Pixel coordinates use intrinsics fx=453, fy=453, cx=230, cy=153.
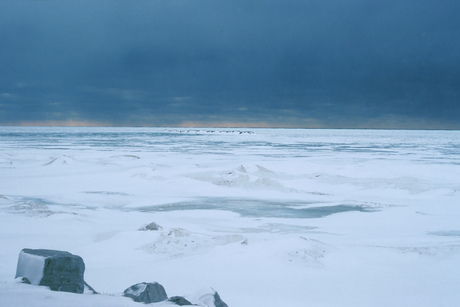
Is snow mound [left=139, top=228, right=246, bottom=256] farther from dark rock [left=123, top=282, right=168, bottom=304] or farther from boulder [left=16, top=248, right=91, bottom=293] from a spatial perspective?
boulder [left=16, top=248, right=91, bottom=293]

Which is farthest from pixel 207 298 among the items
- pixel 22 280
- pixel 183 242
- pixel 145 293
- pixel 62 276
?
pixel 183 242

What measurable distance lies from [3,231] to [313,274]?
5.77 metres

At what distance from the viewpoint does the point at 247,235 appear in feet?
27.6

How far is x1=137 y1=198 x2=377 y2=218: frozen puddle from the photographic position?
35.0 ft

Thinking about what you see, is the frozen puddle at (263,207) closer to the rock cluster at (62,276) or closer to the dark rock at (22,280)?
the rock cluster at (62,276)

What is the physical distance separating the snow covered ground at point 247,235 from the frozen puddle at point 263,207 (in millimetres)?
27

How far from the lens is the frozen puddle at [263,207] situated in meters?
10.7

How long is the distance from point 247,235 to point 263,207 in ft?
10.2

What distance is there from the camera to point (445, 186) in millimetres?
15047

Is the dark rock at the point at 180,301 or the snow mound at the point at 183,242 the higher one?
the dark rock at the point at 180,301

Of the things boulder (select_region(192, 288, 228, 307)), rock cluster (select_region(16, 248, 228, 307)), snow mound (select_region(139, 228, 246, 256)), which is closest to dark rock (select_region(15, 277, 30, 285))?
A: rock cluster (select_region(16, 248, 228, 307))

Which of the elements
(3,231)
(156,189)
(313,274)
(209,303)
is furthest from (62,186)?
(209,303)

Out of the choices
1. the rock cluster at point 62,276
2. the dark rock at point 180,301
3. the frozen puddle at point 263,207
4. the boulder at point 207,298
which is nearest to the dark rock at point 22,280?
the rock cluster at point 62,276

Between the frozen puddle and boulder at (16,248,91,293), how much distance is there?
22.0 ft
